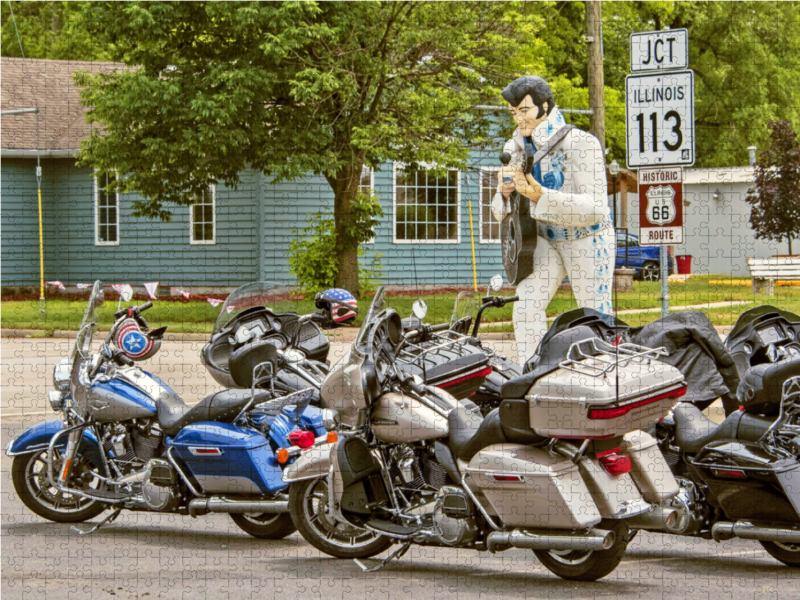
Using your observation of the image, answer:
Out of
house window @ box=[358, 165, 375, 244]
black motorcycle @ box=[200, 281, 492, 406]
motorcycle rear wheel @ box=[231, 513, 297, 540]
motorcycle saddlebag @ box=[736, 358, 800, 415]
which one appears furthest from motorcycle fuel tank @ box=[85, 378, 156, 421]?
house window @ box=[358, 165, 375, 244]

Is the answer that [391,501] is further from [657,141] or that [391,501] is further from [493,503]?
[657,141]

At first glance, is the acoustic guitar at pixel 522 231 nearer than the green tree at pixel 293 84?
Yes

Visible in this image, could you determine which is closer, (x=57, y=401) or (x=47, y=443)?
(x=47, y=443)

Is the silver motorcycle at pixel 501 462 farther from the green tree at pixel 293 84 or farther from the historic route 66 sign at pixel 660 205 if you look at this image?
the green tree at pixel 293 84

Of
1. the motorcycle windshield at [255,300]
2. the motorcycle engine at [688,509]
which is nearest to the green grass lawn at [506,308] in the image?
the motorcycle windshield at [255,300]

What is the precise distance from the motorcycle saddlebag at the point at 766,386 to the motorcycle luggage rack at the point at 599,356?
0.53m

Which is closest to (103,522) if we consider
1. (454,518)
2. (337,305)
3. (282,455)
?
Answer: (282,455)

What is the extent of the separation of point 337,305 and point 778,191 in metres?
18.8

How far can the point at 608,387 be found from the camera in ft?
16.1

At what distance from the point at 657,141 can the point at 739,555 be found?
154 inches

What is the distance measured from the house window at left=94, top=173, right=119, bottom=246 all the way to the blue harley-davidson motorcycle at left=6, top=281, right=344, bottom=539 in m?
18.3

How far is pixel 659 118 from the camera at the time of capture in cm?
905

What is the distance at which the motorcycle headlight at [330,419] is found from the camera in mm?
5992

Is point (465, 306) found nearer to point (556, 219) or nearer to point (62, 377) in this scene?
point (556, 219)
